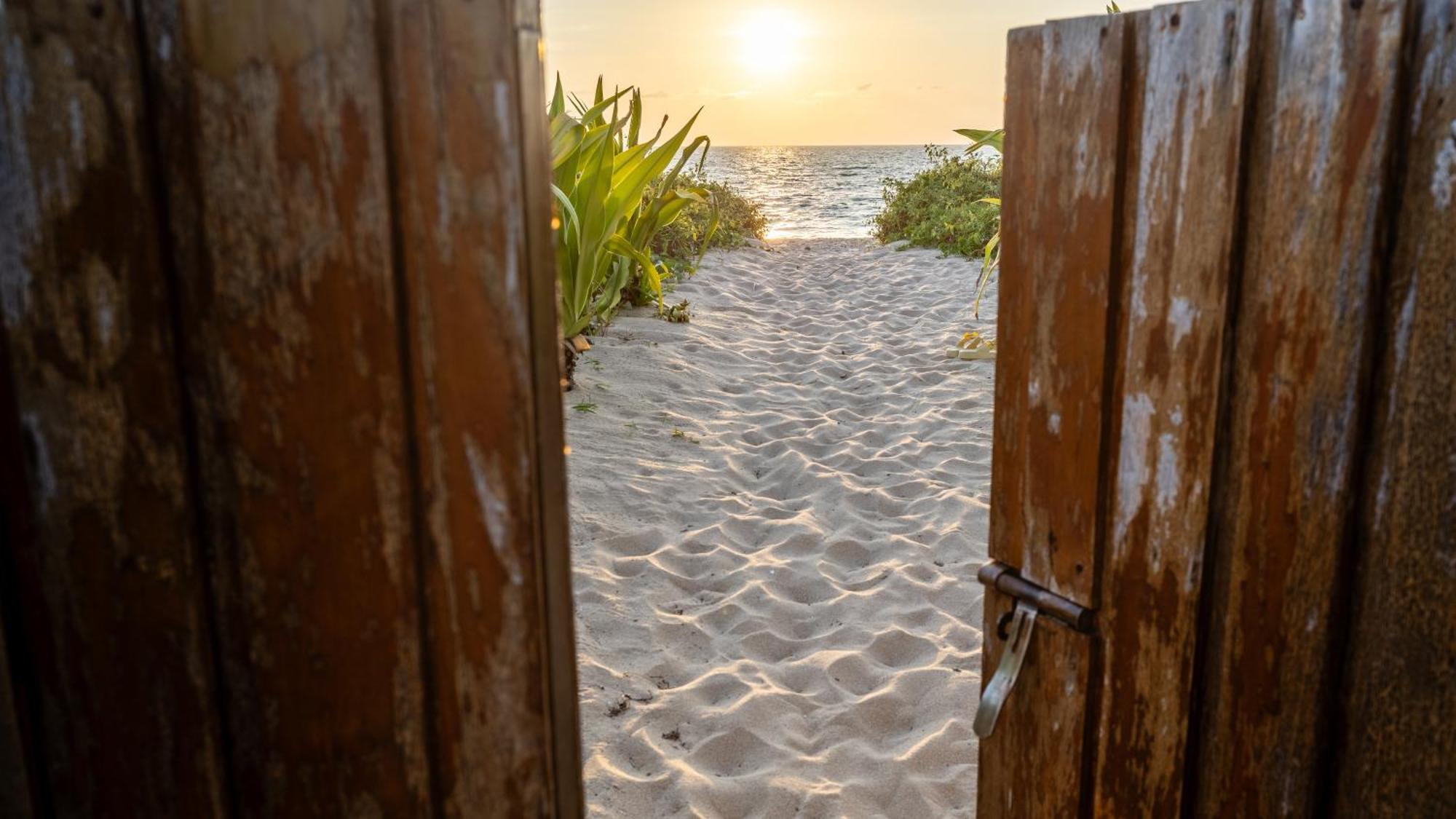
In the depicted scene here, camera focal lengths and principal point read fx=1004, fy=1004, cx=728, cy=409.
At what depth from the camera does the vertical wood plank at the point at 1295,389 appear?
3.04 ft

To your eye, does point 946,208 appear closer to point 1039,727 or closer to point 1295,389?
point 1039,727

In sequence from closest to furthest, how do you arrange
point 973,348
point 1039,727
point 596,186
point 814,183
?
point 1039,727
point 596,186
point 973,348
point 814,183

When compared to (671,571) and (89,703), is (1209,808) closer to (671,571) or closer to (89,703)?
(89,703)

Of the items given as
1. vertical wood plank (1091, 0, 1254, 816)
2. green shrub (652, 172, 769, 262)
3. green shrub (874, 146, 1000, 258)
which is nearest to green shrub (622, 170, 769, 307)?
green shrub (652, 172, 769, 262)

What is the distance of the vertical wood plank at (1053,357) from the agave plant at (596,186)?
11.2 feet

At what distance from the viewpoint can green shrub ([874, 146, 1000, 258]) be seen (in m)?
9.80

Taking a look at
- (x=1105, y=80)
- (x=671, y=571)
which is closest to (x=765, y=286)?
(x=671, y=571)

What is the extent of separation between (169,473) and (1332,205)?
1038mm

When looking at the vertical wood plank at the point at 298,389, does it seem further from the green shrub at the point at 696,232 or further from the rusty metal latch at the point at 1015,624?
the green shrub at the point at 696,232

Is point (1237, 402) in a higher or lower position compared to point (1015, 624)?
higher

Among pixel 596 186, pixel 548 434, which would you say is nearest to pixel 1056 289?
pixel 548 434

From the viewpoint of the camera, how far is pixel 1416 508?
937 millimetres

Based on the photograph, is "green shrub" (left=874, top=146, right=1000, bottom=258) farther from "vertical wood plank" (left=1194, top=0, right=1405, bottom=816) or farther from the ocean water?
"vertical wood plank" (left=1194, top=0, right=1405, bottom=816)

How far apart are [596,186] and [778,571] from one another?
7.76ft
